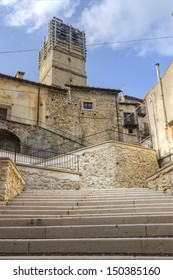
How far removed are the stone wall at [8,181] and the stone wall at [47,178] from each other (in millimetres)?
3666

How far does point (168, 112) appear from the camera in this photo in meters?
16.8

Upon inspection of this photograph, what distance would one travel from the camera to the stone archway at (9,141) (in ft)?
66.8

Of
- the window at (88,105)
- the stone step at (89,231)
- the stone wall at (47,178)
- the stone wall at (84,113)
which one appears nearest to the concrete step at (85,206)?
the stone step at (89,231)

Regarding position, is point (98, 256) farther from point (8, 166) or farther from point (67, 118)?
point (67, 118)

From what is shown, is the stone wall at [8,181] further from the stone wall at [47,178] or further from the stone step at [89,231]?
the stone wall at [47,178]

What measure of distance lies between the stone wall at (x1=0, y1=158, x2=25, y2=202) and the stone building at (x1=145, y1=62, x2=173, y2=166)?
1084 cm

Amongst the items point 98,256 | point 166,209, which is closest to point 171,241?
point 98,256

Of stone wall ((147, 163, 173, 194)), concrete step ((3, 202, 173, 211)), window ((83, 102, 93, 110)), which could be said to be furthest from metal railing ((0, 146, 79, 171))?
window ((83, 102, 93, 110))

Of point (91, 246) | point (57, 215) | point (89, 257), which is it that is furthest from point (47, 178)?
point (89, 257)

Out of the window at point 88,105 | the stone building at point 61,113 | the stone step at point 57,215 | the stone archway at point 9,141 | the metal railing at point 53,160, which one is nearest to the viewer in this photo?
the stone step at point 57,215

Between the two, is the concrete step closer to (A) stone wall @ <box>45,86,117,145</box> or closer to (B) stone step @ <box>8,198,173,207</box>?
(B) stone step @ <box>8,198,173,207</box>

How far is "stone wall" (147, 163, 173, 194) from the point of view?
26.6ft

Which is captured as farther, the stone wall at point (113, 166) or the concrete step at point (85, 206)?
the stone wall at point (113, 166)

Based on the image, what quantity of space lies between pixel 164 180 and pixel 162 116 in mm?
9433
